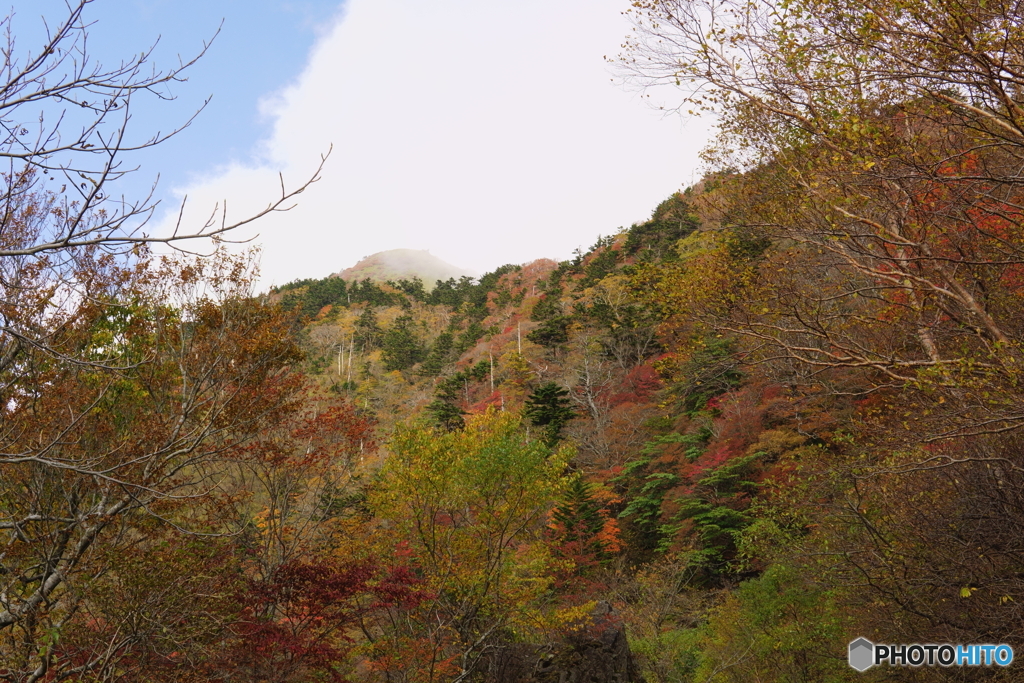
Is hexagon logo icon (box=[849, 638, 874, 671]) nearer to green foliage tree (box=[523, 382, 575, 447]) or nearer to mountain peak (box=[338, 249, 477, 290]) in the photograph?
green foliage tree (box=[523, 382, 575, 447])

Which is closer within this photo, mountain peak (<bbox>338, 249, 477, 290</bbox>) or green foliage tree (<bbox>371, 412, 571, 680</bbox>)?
green foliage tree (<bbox>371, 412, 571, 680</bbox>)

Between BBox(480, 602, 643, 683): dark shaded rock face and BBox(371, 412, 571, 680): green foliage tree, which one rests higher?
BBox(371, 412, 571, 680): green foliage tree

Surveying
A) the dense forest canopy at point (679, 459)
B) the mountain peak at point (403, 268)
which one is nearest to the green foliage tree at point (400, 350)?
the dense forest canopy at point (679, 459)

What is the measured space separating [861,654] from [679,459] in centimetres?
1078

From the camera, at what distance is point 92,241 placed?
237 cm

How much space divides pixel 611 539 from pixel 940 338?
11.0 metres

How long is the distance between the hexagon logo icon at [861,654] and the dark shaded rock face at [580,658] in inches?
237

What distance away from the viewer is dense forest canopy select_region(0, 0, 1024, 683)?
4.95 metres

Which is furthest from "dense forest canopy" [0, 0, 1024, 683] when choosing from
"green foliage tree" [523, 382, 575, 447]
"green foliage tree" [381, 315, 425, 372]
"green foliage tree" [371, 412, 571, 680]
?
"green foliage tree" [381, 315, 425, 372]

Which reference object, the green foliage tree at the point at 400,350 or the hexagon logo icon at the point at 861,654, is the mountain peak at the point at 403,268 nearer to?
the green foliage tree at the point at 400,350

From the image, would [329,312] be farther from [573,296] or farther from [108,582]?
[108,582]

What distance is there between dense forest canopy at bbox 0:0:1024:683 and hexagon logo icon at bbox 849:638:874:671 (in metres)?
0.21

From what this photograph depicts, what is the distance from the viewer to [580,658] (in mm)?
12648

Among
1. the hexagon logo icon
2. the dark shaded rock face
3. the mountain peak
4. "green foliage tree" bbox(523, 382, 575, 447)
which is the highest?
the mountain peak
